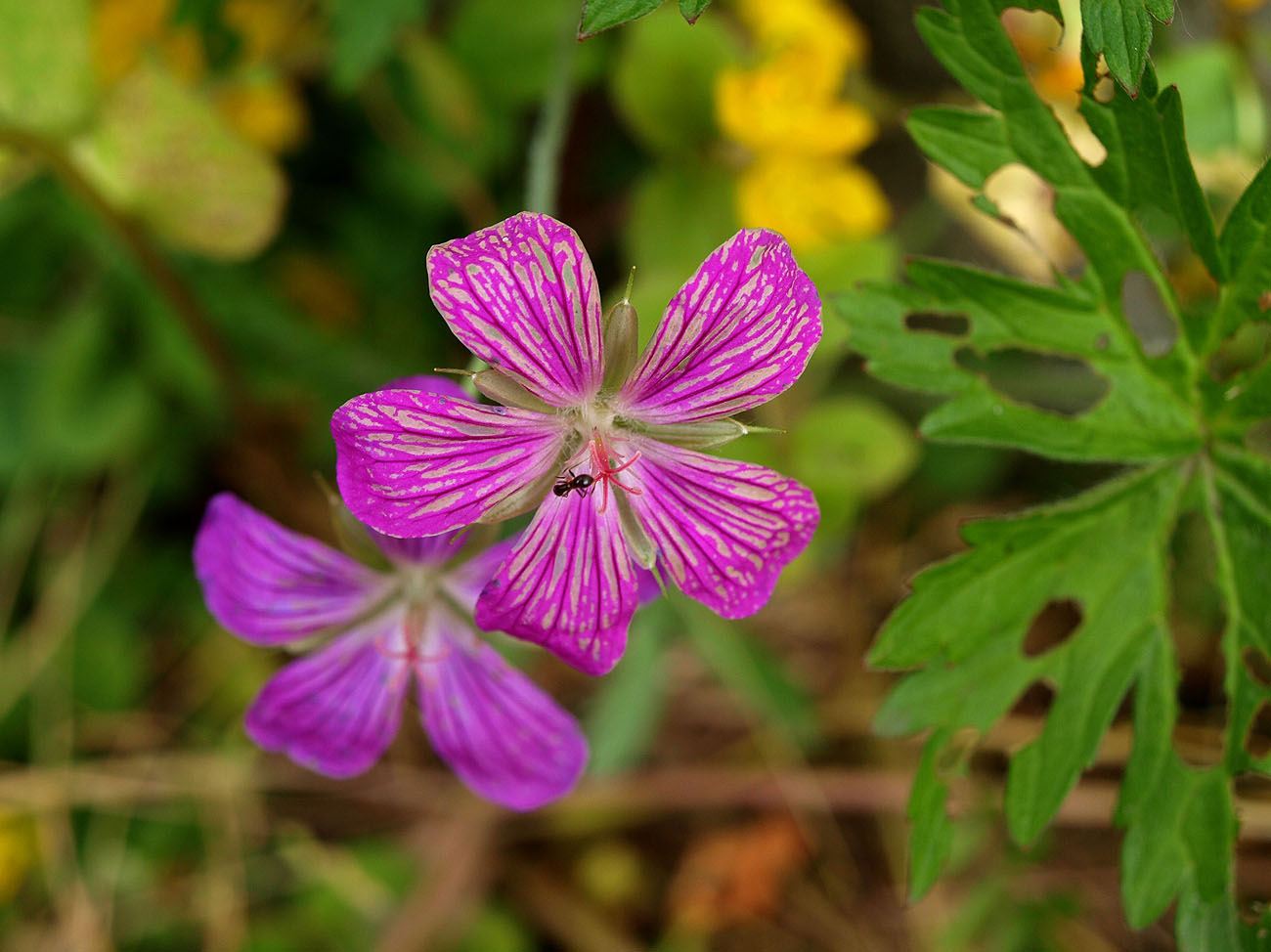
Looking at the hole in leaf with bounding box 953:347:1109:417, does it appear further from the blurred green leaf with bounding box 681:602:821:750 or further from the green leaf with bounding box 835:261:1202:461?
the green leaf with bounding box 835:261:1202:461

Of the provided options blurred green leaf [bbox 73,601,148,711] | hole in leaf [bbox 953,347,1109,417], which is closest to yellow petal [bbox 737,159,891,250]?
hole in leaf [bbox 953,347,1109,417]

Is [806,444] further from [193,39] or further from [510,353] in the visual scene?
[193,39]

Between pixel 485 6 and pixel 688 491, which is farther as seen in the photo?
pixel 485 6

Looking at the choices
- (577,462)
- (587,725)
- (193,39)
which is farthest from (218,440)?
(577,462)

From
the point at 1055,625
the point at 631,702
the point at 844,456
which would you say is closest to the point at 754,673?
the point at 631,702

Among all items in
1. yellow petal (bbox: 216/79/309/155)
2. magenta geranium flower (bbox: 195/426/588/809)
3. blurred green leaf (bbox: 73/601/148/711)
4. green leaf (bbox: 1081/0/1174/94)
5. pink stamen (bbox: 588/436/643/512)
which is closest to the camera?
green leaf (bbox: 1081/0/1174/94)

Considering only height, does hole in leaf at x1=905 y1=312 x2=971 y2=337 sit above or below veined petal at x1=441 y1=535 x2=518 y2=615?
above

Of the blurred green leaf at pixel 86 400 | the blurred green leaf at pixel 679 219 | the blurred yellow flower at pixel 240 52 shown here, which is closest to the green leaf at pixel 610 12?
the blurred green leaf at pixel 679 219

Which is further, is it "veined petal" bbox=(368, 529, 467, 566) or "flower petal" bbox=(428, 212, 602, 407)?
"veined petal" bbox=(368, 529, 467, 566)
